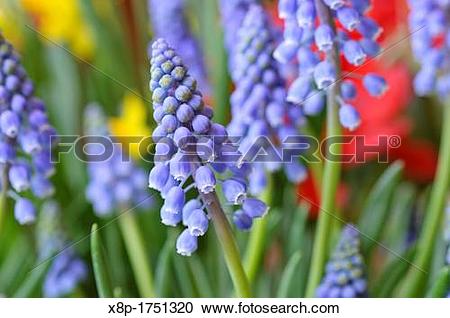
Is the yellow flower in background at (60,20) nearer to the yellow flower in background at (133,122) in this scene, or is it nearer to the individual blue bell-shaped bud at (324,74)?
the yellow flower in background at (133,122)

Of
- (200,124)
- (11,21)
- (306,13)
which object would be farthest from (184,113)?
(11,21)

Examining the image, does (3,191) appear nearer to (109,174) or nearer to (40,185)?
(40,185)

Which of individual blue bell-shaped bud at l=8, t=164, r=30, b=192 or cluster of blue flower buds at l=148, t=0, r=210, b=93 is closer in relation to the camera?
individual blue bell-shaped bud at l=8, t=164, r=30, b=192

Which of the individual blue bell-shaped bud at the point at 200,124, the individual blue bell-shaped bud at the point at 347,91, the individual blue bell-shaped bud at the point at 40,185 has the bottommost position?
the individual blue bell-shaped bud at the point at 40,185

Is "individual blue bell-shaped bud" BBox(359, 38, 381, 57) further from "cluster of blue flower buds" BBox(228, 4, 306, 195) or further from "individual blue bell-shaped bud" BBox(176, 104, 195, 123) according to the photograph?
"individual blue bell-shaped bud" BBox(176, 104, 195, 123)

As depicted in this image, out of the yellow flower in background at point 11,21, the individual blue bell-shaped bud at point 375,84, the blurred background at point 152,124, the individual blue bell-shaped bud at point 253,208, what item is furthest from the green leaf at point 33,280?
the yellow flower in background at point 11,21

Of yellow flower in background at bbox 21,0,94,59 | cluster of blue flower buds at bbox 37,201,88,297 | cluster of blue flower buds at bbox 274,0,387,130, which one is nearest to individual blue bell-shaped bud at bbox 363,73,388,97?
cluster of blue flower buds at bbox 274,0,387,130
